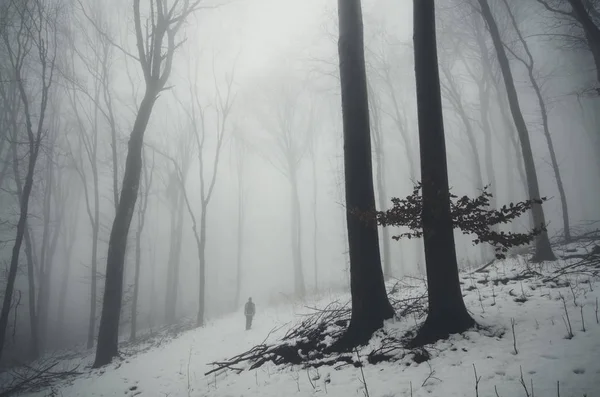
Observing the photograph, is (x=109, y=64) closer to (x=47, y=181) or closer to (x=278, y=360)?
(x=47, y=181)

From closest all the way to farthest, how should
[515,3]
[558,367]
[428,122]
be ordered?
1. [558,367]
2. [428,122]
3. [515,3]

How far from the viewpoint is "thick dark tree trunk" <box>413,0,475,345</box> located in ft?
11.0

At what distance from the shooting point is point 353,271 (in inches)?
165

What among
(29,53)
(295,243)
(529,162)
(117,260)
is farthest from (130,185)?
(295,243)

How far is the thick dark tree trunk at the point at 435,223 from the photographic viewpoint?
3340 millimetres

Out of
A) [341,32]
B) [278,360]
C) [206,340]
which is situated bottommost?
[206,340]

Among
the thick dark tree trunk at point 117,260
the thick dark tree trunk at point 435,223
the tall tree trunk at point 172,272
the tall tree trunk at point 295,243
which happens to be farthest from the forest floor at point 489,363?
the tall tree trunk at point 172,272

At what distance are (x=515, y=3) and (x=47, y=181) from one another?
31.5m

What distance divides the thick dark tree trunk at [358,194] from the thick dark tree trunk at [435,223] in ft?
2.52

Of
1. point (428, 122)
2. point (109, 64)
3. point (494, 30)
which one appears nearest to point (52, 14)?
point (109, 64)

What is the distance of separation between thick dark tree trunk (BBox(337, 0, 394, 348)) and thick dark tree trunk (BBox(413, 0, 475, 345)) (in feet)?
2.52

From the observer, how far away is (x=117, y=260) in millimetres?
8023

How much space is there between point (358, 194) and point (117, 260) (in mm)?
7582

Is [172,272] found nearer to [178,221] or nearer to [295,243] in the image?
[178,221]
